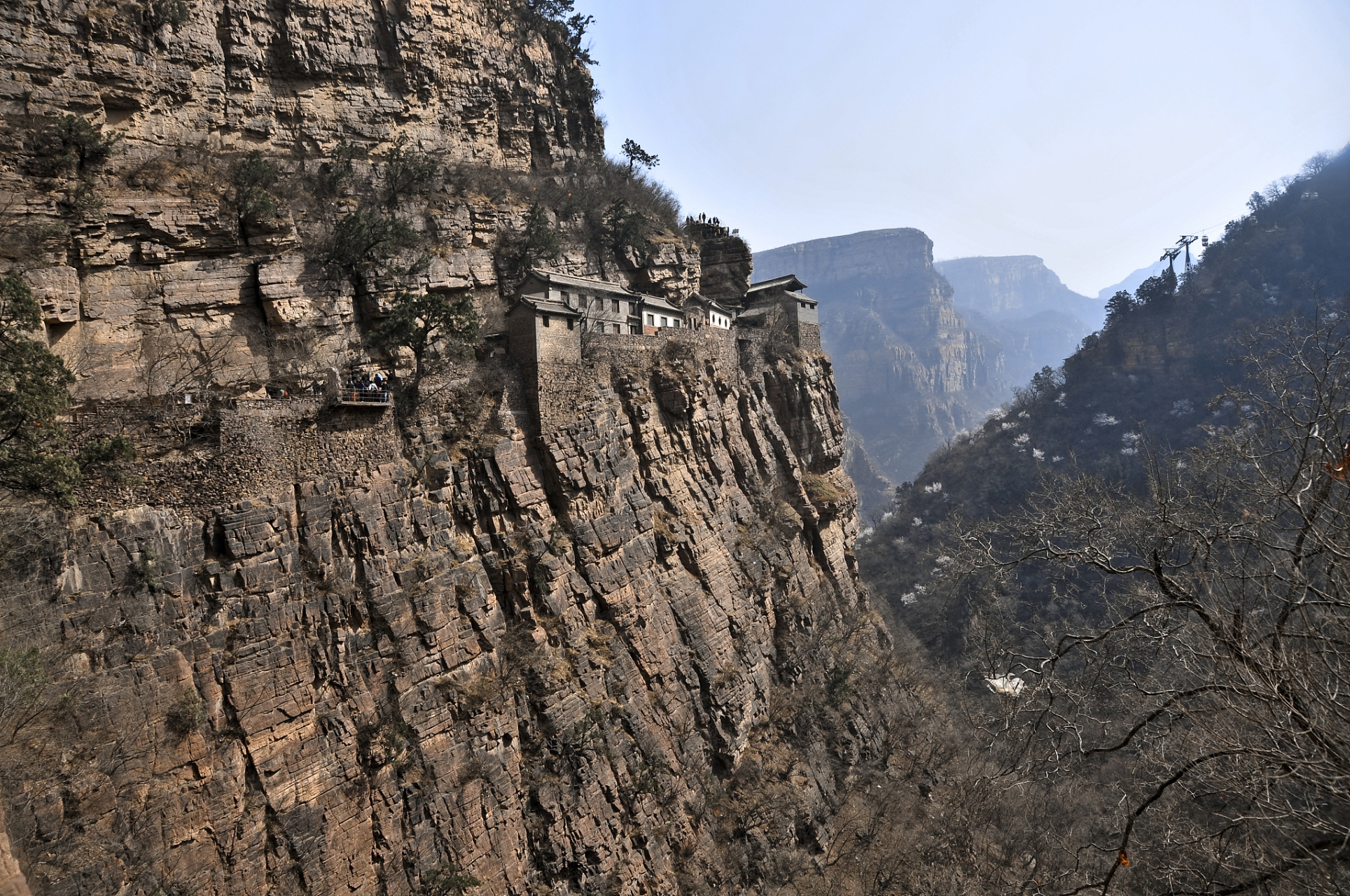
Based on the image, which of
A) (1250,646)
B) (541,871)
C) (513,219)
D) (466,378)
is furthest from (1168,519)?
(513,219)

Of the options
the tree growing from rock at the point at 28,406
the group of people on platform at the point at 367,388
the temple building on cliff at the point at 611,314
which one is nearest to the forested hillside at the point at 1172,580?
the temple building on cliff at the point at 611,314

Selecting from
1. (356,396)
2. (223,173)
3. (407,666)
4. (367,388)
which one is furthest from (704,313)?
(407,666)

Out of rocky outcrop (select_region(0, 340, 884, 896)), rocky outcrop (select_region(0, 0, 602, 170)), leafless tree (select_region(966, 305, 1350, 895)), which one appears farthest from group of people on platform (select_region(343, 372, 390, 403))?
leafless tree (select_region(966, 305, 1350, 895))

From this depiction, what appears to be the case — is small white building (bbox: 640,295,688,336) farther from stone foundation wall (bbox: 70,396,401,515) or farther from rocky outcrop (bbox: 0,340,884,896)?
stone foundation wall (bbox: 70,396,401,515)

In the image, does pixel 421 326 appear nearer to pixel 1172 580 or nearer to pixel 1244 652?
pixel 1172 580

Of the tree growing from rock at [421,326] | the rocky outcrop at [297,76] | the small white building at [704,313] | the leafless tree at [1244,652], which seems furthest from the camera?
the small white building at [704,313]

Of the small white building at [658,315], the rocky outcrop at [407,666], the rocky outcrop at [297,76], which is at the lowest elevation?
the rocky outcrop at [407,666]

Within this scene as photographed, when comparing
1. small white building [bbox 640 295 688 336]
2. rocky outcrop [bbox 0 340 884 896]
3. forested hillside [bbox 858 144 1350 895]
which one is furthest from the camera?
small white building [bbox 640 295 688 336]

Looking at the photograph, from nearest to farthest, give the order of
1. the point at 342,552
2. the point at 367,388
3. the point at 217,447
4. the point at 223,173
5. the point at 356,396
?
1. the point at 217,447
2. the point at 342,552
3. the point at 356,396
4. the point at 367,388
5. the point at 223,173

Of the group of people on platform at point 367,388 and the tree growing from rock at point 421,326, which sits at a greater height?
the tree growing from rock at point 421,326

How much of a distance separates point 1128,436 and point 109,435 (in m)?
80.5

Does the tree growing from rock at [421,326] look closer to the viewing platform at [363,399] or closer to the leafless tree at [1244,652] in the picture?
Result: the viewing platform at [363,399]

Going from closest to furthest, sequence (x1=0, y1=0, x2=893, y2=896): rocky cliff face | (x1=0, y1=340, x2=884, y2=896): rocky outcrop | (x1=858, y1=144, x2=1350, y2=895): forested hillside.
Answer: (x1=858, y1=144, x2=1350, y2=895): forested hillside → (x1=0, y1=340, x2=884, y2=896): rocky outcrop → (x1=0, y1=0, x2=893, y2=896): rocky cliff face

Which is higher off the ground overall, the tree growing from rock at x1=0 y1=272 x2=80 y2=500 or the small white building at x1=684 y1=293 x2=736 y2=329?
the small white building at x1=684 y1=293 x2=736 y2=329
